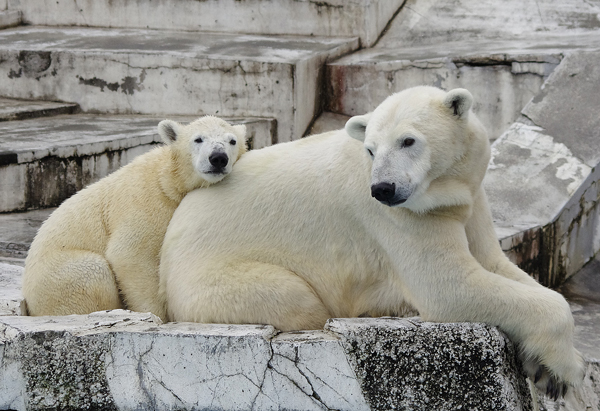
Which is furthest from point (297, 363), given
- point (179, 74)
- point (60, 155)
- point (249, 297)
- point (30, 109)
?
point (30, 109)

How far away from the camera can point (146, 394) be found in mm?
2875

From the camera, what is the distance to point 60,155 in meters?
6.49

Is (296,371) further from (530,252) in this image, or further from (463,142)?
(530,252)

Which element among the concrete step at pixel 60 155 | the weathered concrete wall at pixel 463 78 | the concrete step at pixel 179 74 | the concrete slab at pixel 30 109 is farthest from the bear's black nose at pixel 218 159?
the concrete slab at pixel 30 109

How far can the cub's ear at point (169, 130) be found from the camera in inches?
147

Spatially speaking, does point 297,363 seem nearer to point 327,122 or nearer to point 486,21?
point 327,122

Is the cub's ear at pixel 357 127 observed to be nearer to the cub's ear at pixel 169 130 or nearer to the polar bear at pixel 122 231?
the polar bear at pixel 122 231

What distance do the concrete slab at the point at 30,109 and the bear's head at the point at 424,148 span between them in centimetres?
552

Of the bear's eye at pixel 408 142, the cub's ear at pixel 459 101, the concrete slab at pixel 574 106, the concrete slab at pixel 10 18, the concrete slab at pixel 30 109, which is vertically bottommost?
the concrete slab at pixel 30 109

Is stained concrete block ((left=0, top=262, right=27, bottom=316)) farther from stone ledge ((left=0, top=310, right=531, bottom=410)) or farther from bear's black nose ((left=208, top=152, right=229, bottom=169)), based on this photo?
bear's black nose ((left=208, top=152, right=229, bottom=169))

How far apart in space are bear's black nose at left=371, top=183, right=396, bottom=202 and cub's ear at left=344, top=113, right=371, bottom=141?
0.36m

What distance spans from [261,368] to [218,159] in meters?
0.97

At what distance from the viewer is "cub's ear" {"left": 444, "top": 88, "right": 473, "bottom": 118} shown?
283 cm

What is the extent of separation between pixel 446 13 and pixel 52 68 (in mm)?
4248
